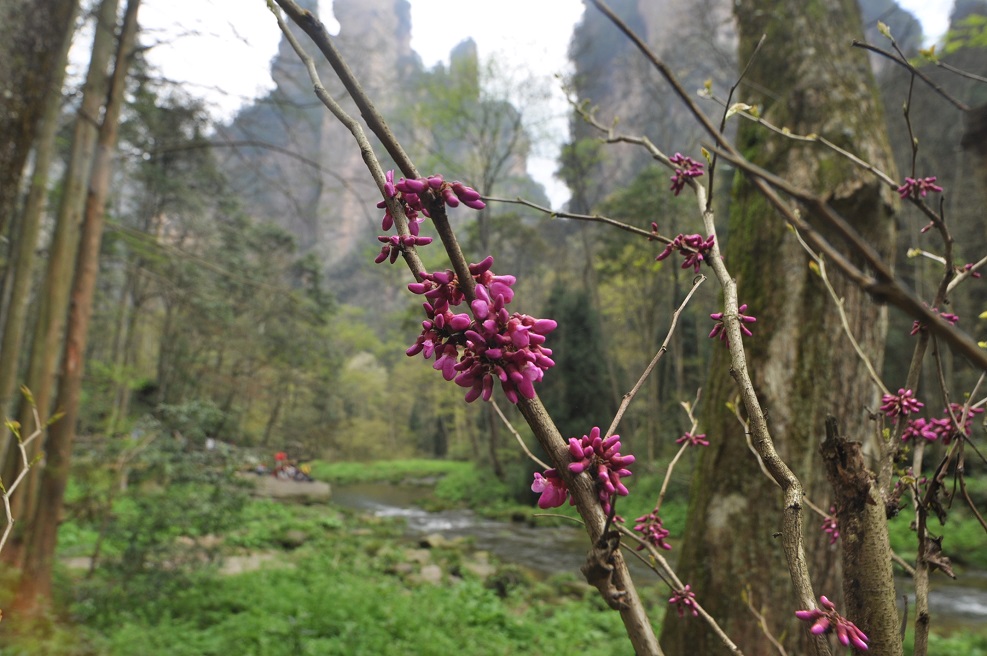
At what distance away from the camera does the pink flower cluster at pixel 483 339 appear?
57 centimetres

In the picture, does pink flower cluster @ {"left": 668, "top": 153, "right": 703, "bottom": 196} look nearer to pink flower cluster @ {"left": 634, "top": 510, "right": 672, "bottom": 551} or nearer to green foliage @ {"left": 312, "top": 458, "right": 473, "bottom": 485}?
pink flower cluster @ {"left": 634, "top": 510, "right": 672, "bottom": 551}

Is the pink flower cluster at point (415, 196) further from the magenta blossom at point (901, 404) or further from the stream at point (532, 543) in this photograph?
the stream at point (532, 543)

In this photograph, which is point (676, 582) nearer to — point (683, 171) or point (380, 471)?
point (683, 171)

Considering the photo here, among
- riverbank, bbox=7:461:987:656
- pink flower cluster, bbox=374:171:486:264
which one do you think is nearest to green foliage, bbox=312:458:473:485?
riverbank, bbox=7:461:987:656

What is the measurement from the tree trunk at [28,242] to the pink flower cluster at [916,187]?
6112 mm

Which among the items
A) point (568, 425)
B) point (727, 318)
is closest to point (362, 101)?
point (727, 318)

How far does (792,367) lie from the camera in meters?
2.50

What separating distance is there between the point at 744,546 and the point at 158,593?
5627 millimetres

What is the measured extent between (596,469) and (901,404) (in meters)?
0.86

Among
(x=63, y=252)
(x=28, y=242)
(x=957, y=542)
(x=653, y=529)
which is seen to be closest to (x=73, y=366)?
(x=63, y=252)

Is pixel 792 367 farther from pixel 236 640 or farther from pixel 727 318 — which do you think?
pixel 236 640

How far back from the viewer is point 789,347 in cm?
254

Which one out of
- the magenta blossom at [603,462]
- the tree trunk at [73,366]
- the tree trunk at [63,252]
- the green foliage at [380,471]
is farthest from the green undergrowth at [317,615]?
the green foliage at [380,471]

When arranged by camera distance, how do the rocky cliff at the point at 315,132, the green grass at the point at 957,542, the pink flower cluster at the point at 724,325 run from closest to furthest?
the pink flower cluster at the point at 724,325 < the rocky cliff at the point at 315,132 < the green grass at the point at 957,542
